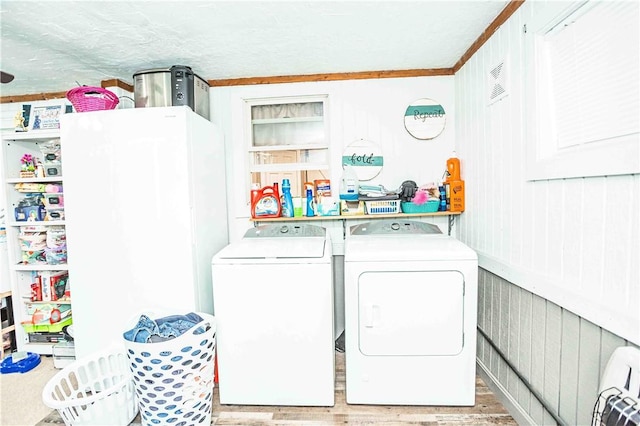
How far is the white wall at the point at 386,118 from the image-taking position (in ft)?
9.25

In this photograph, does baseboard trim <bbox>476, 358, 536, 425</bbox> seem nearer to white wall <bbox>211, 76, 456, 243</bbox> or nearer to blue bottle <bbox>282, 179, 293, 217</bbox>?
white wall <bbox>211, 76, 456, 243</bbox>

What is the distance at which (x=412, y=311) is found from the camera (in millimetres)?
1927

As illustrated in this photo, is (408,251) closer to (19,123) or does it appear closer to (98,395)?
(98,395)

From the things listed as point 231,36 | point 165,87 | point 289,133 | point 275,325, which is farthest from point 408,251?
point 165,87

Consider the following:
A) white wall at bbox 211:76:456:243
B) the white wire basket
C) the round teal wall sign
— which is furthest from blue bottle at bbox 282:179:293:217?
the round teal wall sign

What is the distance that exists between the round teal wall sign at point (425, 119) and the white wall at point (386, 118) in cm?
4

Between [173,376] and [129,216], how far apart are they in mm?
1089

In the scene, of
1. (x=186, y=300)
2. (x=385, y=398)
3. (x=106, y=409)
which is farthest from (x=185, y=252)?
(x=385, y=398)

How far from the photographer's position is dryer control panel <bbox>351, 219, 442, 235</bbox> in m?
2.49

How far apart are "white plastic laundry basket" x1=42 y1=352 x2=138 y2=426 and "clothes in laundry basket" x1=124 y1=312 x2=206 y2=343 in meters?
0.30

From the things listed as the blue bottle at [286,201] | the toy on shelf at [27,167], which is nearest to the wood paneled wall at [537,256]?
the blue bottle at [286,201]

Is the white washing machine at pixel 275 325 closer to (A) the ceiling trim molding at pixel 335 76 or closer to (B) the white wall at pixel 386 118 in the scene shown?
(B) the white wall at pixel 386 118

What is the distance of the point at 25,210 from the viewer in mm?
2891

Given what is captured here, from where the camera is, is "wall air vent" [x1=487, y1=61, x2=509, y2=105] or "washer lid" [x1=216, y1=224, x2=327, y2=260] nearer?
"wall air vent" [x1=487, y1=61, x2=509, y2=105]
